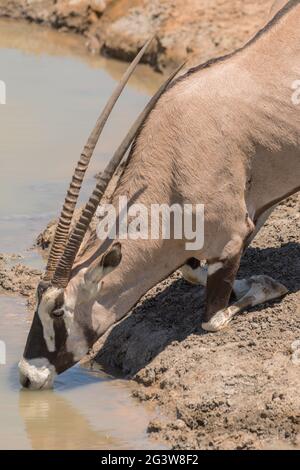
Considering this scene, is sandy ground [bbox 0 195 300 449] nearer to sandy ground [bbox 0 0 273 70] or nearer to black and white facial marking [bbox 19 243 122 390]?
black and white facial marking [bbox 19 243 122 390]

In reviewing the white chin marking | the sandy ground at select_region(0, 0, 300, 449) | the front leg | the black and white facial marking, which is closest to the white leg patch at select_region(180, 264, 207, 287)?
the sandy ground at select_region(0, 0, 300, 449)

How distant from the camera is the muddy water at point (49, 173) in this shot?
8953 millimetres

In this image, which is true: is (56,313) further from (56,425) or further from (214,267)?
(214,267)

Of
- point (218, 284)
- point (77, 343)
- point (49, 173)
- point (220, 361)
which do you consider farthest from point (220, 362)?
point (49, 173)

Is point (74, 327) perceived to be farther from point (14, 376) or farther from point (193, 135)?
point (193, 135)

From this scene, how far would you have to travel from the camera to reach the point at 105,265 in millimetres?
9297

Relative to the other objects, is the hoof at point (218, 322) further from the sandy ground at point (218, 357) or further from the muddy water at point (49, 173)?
the muddy water at point (49, 173)

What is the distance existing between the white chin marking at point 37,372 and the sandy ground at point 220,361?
0.66m

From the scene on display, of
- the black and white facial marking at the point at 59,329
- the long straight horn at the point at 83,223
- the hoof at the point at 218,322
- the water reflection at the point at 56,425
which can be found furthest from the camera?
the hoof at the point at 218,322

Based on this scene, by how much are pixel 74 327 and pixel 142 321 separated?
959mm

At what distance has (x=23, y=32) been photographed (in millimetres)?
22422

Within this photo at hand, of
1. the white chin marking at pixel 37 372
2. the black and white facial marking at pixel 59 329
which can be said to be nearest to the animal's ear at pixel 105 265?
A: the black and white facial marking at pixel 59 329

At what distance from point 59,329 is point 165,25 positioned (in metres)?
11.3
